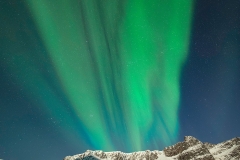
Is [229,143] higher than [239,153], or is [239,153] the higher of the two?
[229,143]

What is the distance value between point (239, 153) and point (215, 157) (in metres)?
26.7

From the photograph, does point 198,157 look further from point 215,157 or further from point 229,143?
point 229,143

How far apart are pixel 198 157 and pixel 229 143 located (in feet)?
105

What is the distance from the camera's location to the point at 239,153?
16750cm

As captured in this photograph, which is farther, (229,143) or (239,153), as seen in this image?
(229,143)

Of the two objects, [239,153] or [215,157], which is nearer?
[239,153]

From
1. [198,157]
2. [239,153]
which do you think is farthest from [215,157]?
[239,153]

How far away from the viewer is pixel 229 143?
654 ft

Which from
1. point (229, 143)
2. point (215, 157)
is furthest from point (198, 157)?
point (229, 143)

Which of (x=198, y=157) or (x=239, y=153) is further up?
(x=198, y=157)

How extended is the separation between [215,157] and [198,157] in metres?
14.0

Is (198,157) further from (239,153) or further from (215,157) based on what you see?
(239,153)

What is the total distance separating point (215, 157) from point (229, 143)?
21.2 metres
